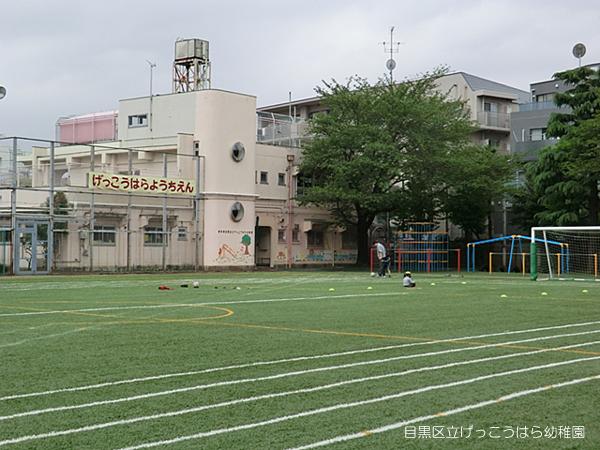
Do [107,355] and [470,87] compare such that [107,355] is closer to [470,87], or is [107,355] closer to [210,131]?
[210,131]

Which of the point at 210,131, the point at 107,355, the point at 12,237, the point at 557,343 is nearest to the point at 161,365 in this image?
the point at 107,355

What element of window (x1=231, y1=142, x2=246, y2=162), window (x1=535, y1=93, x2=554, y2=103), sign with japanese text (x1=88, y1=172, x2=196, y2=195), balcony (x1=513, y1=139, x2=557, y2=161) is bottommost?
sign with japanese text (x1=88, y1=172, x2=196, y2=195)

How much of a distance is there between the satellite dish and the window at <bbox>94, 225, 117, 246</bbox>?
1418 inches

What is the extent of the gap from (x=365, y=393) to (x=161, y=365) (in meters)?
2.93

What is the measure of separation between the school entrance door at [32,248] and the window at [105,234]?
121 inches

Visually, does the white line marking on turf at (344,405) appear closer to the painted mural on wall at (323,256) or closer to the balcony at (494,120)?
the painted mural on wall at (323,256)

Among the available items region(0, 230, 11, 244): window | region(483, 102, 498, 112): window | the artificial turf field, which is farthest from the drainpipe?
the artificial turf field

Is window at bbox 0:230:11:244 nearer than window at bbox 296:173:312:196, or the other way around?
window at bbox 0:230:11:244

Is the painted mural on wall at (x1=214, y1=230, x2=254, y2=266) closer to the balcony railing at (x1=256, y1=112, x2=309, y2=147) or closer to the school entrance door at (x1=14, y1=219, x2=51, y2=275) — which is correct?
the school entrance door at (x1=14, y1=219, x2=51, y2=275)

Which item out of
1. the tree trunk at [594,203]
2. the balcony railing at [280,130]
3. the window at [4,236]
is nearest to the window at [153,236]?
the window at [4,236]

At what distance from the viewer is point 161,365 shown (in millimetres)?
10297

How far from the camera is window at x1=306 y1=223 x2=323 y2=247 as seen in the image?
57969mm

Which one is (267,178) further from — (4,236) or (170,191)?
(4,236)

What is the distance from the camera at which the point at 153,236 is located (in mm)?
46688
